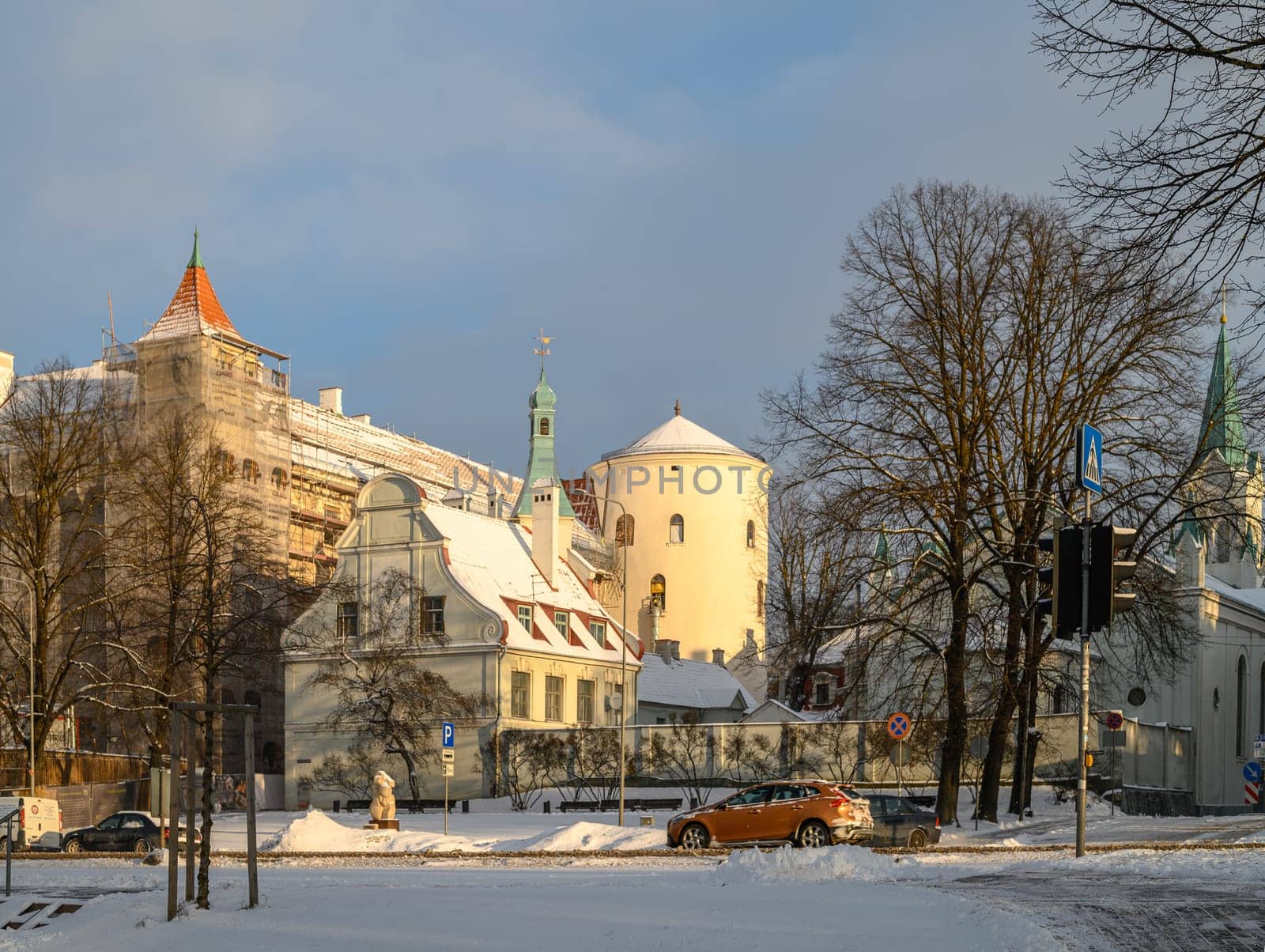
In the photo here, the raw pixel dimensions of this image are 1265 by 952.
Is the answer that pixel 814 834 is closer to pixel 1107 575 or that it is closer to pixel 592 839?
pixel 592 839

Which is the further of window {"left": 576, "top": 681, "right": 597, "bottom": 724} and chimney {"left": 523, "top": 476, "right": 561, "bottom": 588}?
chimney {"left": 523, "top": 476, "right": 561, "bottom": 588}

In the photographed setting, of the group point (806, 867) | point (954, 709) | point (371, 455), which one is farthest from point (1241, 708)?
point (806, 867)

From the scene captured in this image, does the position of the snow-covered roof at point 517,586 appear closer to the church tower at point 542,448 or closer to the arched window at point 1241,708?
the church tower at point 542,448

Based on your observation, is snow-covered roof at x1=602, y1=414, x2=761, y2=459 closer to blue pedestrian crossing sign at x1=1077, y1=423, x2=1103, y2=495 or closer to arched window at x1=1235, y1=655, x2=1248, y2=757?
arched window at x1=1235, y1=655, x2=1248, y2=757

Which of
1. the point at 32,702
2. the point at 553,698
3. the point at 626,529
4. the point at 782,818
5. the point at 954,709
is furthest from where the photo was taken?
the point at 626,529

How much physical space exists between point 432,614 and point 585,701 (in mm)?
8397

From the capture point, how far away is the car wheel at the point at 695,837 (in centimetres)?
2975

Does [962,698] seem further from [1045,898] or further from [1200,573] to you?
[1200,573]

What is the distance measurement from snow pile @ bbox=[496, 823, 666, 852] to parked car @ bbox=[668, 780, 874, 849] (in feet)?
6.08

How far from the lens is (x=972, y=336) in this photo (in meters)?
34.3

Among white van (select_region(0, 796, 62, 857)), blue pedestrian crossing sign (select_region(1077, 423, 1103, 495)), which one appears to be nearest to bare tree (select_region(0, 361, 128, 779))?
white van (select_region(0, 796, 62, 857))

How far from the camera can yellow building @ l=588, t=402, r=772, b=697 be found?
90875mm

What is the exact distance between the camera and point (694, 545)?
91188 mm

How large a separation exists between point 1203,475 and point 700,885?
18.6 metres
